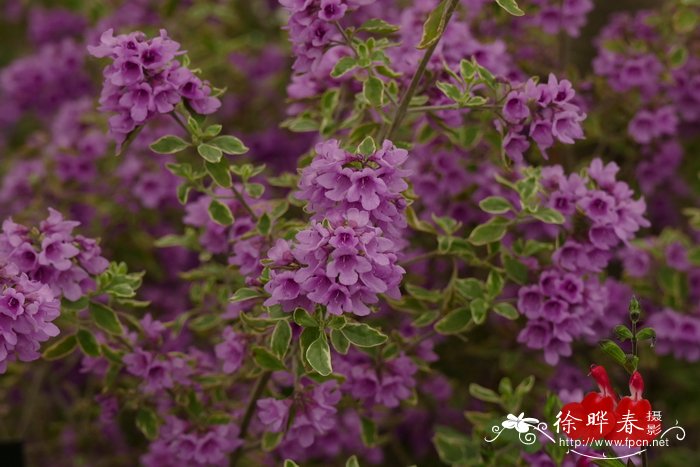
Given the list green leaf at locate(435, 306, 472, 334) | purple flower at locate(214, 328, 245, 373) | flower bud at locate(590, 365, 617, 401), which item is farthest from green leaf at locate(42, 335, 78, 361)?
flower bud at locate(590, 365, 617, 401)

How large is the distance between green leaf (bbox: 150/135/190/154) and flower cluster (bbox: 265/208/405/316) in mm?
340

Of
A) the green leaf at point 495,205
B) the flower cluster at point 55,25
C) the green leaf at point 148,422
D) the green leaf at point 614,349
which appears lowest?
the flower cluster at point 55,25

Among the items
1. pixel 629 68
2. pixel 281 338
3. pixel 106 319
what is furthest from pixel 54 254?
pixel 629 68

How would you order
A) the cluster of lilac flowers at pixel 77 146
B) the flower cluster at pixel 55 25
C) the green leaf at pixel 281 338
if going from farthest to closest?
the flower cluster at pixel 55 25 < the cluster of lilac flowers at pixel 77 146 < the green leaf at pixel 281 338

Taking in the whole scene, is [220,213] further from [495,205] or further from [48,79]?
[48,79]

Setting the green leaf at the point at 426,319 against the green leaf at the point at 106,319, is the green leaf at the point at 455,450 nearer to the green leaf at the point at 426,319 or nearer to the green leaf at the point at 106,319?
the green leaf at the point at 426,319

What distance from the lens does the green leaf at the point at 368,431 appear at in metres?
1.67

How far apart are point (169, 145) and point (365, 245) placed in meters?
0.46

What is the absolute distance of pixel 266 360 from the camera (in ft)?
4.83

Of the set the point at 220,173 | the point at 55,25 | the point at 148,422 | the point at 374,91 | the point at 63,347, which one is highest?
the point at 374,91

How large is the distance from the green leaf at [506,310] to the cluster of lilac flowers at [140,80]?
0.60 metres

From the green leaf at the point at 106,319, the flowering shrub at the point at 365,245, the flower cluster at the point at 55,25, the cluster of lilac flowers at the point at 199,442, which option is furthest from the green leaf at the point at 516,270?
the flower cluster at the point at 55,25

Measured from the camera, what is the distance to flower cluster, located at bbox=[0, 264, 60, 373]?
4.11 feet

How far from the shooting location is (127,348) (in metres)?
1.65
